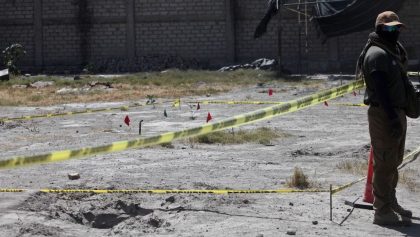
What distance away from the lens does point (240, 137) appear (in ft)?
38.1

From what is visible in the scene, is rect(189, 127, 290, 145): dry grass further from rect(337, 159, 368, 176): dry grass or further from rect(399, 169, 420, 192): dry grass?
rect(399, 169, 420, 192): dry grass

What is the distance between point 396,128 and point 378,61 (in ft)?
1.88

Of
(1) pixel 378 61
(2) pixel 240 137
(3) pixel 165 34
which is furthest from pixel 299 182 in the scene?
(3) pixel 165 34

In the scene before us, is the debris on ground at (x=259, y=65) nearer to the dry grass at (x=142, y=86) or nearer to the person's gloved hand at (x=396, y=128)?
the dry grass at (x=142, y=86)

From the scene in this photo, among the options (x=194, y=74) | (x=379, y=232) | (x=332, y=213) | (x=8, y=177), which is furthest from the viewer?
(x=194, y=74)

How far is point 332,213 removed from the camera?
6.23m

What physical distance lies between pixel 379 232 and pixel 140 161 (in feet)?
14.5

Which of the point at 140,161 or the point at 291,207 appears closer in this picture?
the point at 291,207

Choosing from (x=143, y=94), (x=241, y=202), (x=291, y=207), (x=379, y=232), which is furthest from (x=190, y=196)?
(x=143, y=94)

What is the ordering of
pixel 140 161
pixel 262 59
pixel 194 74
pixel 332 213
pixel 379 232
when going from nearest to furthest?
pixel 379 232
pixel 332 213
pixel 140 161
pixel 194 74
pixel 262 59

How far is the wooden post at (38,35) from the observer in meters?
31.3

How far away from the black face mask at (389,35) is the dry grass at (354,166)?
275 cm

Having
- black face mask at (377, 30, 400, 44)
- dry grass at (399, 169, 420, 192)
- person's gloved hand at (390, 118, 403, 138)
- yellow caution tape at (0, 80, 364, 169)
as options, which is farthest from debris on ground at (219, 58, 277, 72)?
person's gloved hand at (390, 118, 403, 138)

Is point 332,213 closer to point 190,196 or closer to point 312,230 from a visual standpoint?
point 312,230
